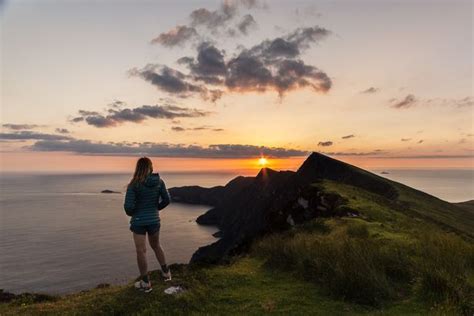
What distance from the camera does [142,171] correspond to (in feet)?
35.0

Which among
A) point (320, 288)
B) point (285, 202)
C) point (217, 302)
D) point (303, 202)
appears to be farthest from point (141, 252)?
point (285, 202)

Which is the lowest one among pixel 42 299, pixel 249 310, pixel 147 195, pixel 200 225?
pixel 200 225

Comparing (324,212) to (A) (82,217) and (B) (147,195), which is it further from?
(A) (82,217)

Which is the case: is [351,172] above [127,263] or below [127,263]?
above

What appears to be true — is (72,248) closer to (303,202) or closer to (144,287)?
(303,202)

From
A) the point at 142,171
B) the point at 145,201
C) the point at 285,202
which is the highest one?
the point at 142,171

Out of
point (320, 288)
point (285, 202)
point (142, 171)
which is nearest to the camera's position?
point (142, 171)

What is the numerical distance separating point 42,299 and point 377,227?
17927 millimetres

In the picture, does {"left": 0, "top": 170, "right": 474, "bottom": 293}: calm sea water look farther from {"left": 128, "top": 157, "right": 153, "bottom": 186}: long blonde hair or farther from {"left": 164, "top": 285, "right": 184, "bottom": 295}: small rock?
{"left": 128, "top": 157, "right": 153, "bottom": 186}: long blonde hair

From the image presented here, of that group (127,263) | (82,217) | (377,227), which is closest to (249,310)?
(377,227)

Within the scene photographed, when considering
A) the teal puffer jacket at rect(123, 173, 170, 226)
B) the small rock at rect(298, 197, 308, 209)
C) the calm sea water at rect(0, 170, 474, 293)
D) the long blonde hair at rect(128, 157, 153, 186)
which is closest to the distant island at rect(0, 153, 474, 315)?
the teal puffer jacket at rect(123, 173, 170, 226)

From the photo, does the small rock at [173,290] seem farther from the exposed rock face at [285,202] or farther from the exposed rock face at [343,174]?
the exposed rock face at [343,174]

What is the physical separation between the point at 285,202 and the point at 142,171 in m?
65.8

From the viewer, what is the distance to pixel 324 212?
31422 mm
